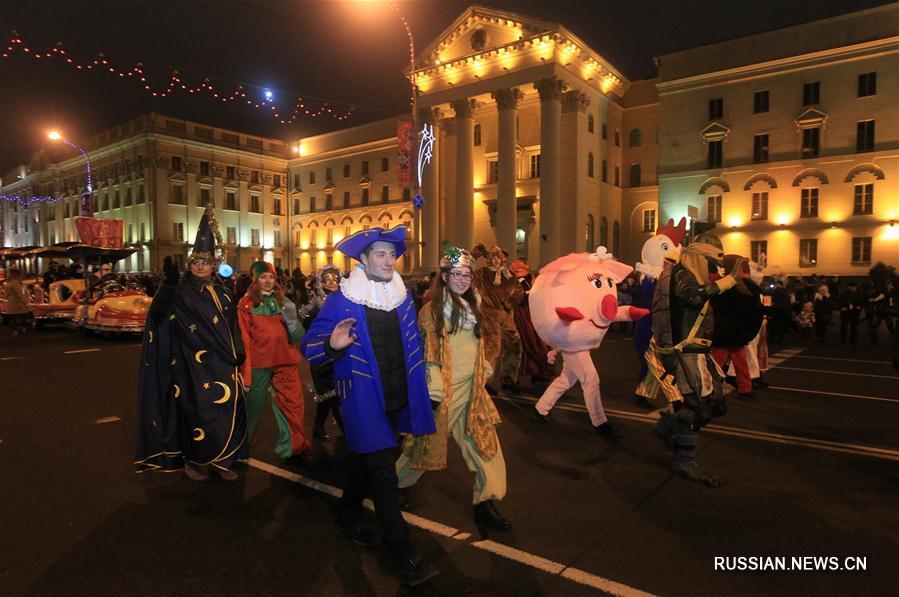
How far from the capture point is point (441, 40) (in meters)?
39.4

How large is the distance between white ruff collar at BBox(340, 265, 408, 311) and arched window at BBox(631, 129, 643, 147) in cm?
4318

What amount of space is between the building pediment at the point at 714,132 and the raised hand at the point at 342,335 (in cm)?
3804

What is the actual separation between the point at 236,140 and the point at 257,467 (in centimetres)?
6399

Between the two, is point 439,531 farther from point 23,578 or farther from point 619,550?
point 23,578

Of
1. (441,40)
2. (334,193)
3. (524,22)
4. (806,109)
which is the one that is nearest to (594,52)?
(524,22)

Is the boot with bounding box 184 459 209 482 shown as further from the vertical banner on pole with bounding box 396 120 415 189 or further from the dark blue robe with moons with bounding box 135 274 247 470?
the vertical banner on pole with bounding box 396 120 415 189

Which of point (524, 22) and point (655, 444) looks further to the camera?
point (524, 22)

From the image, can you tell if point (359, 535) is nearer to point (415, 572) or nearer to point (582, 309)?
point (415, 572)

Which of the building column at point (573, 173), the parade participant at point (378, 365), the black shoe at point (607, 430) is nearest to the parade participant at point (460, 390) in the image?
the parade participant at point (378, 365)

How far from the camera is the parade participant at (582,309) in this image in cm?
562

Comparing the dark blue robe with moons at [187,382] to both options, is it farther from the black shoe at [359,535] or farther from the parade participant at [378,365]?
the parade participant at [378,365]

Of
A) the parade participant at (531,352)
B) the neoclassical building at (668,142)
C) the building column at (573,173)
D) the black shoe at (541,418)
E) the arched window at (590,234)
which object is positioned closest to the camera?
the black shoe at (541,418)

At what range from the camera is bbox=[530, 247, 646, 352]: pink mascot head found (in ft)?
18.3

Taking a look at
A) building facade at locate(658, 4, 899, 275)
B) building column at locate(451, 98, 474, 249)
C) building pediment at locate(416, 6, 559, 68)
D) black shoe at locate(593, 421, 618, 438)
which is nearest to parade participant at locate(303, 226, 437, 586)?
black shoe at locate(593, 421, 618, 438)
